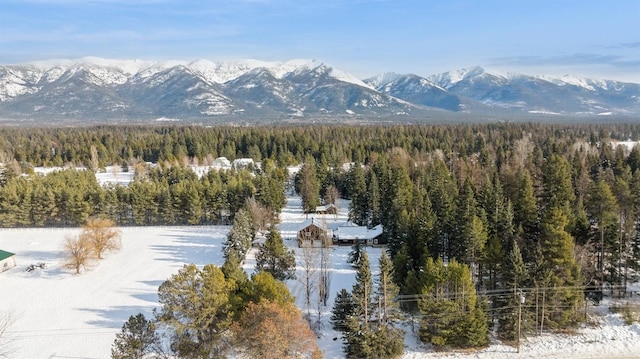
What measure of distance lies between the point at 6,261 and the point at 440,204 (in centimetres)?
3865

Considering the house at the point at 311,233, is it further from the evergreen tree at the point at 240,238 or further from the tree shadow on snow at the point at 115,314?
the tree shadow on snow at the point at 115,314

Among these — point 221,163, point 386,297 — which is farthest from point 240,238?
point 221,163

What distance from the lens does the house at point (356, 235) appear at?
48344mm

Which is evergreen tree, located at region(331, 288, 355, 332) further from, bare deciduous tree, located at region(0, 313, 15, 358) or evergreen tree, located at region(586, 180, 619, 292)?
bare deciduous tree, located at region(0, 313, 15, 358)

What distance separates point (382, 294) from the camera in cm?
2581

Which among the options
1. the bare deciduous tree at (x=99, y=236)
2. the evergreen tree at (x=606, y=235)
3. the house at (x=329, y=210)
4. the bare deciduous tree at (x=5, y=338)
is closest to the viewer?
the bare deciduous tree at (x=5, y=338)

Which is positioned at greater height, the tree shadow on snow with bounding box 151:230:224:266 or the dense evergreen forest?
the dense evergreen forest

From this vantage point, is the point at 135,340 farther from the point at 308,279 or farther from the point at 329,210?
the point at 329,210

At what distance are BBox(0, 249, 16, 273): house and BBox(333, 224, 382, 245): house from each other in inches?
1178

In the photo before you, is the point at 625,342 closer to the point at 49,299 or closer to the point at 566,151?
the point at 49,299

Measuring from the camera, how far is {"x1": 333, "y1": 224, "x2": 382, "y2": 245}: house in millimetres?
48344

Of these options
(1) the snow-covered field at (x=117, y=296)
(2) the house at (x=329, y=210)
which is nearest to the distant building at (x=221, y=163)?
(2) the house at (x=329, y=210)

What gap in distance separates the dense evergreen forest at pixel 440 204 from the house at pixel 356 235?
1158 mm

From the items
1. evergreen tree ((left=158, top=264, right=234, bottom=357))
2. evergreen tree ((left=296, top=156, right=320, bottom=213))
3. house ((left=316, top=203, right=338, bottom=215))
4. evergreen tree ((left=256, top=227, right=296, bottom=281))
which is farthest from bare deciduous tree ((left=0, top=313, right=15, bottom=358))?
house ((left=316, top=203, right=338, bottom=215))
